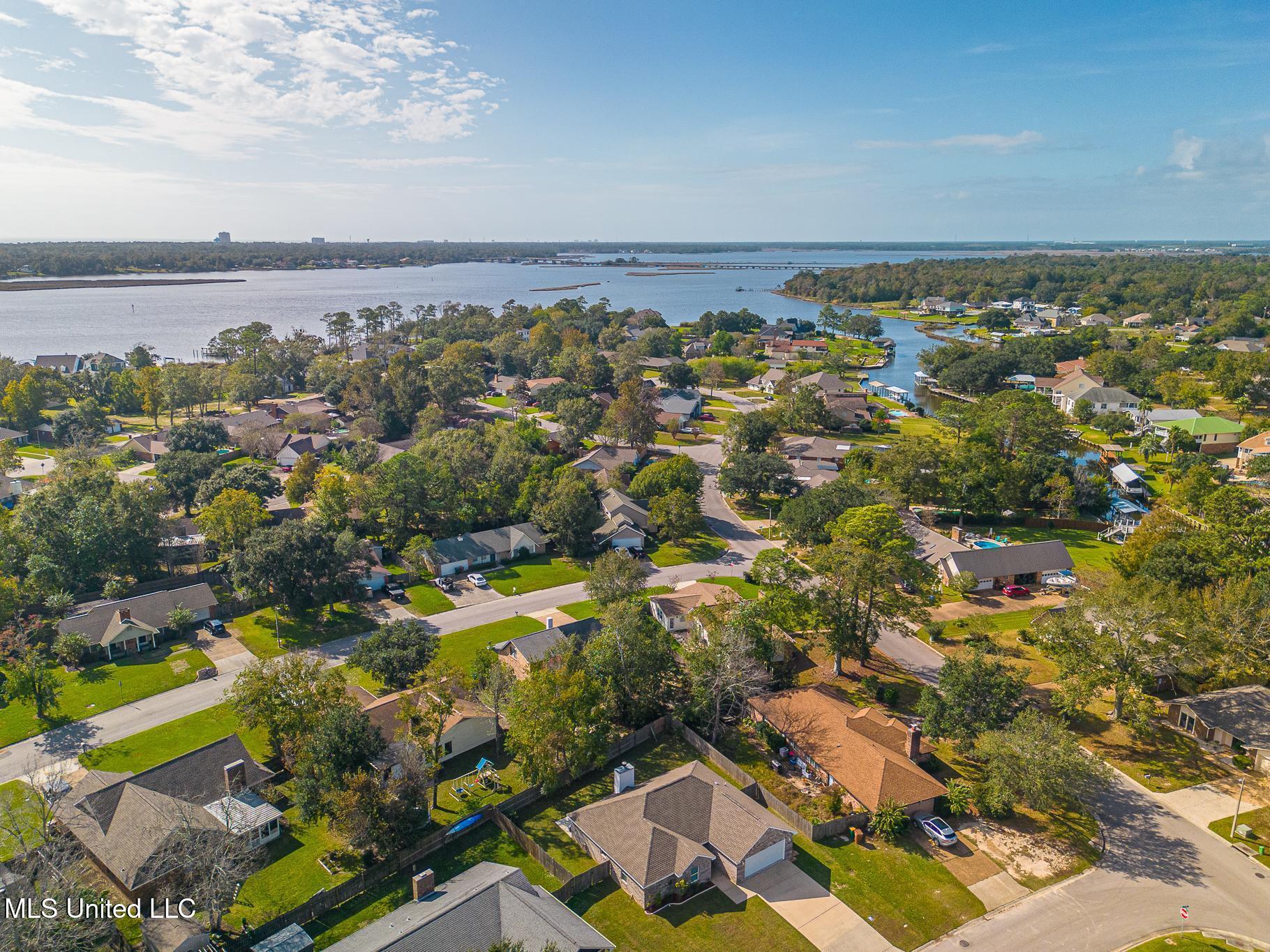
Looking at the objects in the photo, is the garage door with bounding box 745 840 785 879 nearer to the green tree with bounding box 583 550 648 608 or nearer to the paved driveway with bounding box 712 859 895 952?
the paved driveway with bounding box 712 859 895 952

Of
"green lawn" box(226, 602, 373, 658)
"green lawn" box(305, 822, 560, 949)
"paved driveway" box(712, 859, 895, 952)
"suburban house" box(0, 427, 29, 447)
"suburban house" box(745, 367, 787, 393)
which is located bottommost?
"paved driveway" box(712, 859, 895, 952)

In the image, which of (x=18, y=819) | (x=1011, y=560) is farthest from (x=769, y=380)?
(x=18, y=819)

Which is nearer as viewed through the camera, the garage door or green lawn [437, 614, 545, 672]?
the garage door

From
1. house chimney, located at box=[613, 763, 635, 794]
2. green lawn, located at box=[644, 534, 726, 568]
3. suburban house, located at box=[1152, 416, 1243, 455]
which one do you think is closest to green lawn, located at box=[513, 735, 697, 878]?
house chimney, located at box=[613, 763, 635, 794]

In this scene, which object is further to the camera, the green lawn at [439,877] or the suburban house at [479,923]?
the green lawn at [439,877]

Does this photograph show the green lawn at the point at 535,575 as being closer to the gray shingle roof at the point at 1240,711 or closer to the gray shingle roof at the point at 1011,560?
the gray shingle roof at the point at 1011,560

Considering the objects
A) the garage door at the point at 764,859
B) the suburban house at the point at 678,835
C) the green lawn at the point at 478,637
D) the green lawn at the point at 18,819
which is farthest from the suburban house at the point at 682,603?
the green lawn at the point at 18,819

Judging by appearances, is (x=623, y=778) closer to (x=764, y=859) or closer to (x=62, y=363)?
(x=764, y=859)
